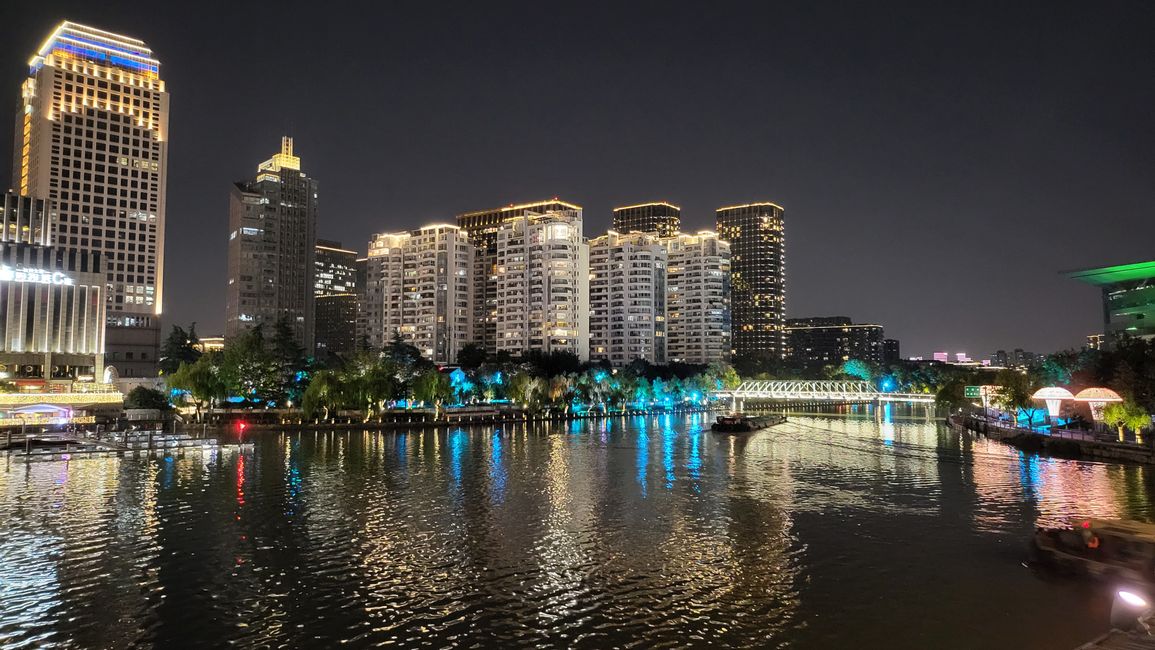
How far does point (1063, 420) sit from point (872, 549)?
A: 6709cm

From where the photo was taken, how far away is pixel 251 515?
35062 mm

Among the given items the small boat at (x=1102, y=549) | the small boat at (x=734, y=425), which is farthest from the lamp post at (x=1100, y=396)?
the small boat at (x=1102, y=549)

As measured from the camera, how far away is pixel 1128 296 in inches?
5669

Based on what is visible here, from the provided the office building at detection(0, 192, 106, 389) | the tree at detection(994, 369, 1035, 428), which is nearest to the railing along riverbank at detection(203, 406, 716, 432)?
the office building at detection(0, 192, 106, 389)

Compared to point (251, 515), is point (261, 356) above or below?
above

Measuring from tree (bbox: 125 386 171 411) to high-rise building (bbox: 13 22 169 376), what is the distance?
56.6m

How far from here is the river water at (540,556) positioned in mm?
19969

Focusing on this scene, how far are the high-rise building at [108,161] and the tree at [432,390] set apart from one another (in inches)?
2769

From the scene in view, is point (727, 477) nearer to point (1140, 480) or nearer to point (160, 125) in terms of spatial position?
point (1140, 480)

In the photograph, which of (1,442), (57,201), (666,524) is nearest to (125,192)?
(57,201)

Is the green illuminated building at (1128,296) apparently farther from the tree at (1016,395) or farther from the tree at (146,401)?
the tree at (146,401)

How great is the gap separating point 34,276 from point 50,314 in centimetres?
586

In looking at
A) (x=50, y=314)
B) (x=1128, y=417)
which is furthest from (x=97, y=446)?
(x=1128, y=417)

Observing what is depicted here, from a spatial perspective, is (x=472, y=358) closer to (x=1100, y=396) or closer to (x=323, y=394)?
(x=323, y=394)
